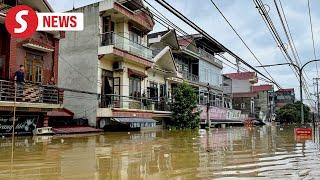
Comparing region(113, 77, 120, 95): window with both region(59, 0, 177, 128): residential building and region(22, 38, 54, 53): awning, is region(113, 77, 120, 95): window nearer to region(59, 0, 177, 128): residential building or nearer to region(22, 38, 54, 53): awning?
region(59, 0, 177, 128): residential building

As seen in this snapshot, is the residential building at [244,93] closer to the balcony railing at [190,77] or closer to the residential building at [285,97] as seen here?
the balcony railing at [190,77]

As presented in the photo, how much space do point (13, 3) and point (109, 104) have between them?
377 inches

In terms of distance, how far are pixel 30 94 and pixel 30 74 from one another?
2265 millimetres

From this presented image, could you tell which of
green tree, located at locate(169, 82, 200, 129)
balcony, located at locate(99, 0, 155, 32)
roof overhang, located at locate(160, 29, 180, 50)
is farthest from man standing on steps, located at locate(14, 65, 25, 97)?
roof overhang, located at locate(160, 29, 180, 50)

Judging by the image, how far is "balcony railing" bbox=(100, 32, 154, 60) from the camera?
2703 centimetres

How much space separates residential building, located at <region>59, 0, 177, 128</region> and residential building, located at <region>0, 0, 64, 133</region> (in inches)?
115

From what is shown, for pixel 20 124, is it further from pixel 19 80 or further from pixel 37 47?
pixel 37 47

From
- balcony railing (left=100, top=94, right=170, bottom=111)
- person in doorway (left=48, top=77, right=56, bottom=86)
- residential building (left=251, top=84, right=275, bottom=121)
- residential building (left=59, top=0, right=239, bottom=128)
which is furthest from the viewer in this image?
residential building (left=251, top=84, right=275, bottom=121)

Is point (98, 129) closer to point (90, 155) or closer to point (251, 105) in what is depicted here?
point (90, 155)

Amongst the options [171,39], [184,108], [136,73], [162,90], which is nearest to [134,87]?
[136,73]

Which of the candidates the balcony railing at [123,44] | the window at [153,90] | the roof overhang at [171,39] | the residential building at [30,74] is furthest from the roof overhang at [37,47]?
the roof overhang at [171,39]

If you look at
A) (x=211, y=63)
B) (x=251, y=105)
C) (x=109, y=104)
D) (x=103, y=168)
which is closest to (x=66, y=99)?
(x=109, y=104)

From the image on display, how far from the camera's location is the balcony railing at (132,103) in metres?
27.5

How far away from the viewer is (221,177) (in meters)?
9.20
